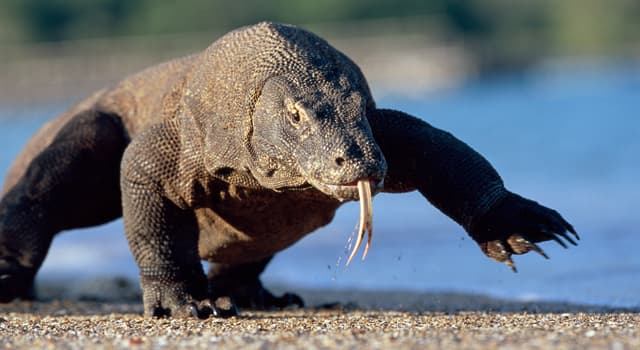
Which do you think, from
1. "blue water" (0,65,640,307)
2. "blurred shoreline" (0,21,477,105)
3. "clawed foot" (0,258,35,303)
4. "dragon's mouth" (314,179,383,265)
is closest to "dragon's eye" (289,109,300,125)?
"dragon's mouth" (314,179,383,265)

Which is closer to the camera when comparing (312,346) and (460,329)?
(312,346)

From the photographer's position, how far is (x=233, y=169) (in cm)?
619

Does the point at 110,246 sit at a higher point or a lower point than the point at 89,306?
higher

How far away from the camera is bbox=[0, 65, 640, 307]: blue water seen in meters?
9.43

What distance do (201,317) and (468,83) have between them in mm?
56669

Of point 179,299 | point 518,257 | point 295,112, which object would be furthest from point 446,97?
point 295,112

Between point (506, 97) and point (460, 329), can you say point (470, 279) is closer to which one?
point (460, 329)

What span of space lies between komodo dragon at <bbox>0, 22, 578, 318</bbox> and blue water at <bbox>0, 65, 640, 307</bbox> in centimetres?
102

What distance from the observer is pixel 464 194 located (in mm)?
6172

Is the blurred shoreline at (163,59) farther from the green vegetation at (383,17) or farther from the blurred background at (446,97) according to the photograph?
the green vegetation at (383,17)

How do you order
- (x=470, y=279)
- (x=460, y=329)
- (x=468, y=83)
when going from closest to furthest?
1. (x=460, y=329)
2. (x=470, y=279)
3. (x=468, y=83)

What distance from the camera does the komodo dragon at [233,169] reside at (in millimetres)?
5746

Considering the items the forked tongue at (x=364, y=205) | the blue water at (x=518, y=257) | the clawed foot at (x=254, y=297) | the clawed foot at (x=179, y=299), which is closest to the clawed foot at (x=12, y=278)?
the clawed foot at (x=179, y=299)

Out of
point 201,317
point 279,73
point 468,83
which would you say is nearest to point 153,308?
point 201,317
